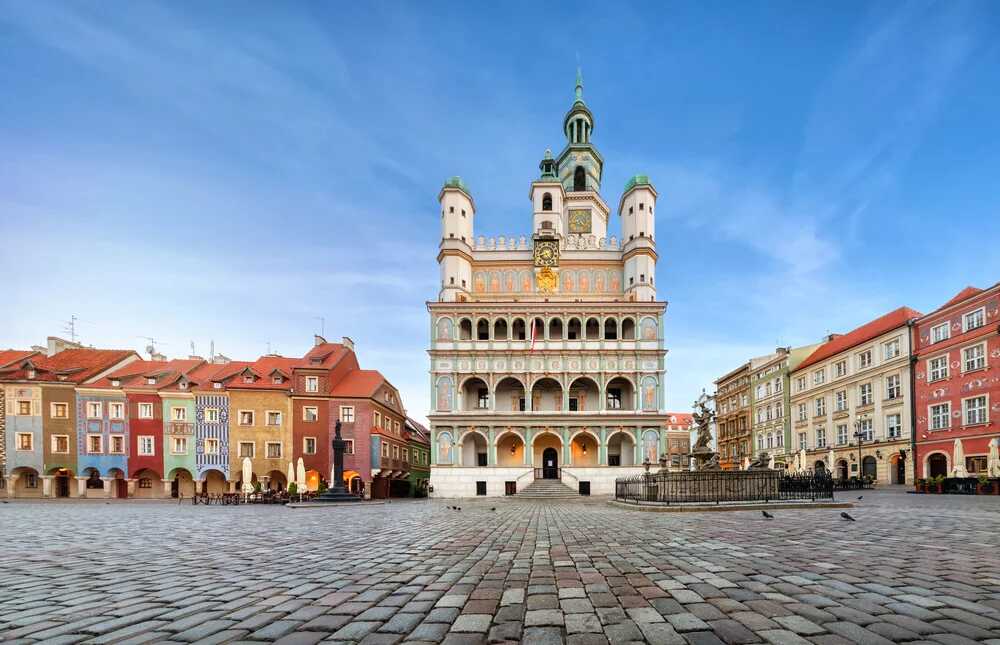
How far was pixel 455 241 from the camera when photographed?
46.2 m

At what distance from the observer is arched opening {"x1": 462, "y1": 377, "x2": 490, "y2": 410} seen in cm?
4503

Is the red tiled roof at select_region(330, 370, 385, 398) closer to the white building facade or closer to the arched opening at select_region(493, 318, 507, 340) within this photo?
the white building facade

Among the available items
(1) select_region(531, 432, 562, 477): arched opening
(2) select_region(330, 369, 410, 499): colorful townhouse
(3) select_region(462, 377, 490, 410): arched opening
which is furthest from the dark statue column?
(1) select_region(531, 432, 562, 477): arched opening

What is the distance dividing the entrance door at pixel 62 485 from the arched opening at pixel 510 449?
32.8m

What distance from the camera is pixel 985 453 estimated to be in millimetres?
31906

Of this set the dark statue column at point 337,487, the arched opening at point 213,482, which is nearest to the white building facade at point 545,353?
the dark statue column at point 337,487

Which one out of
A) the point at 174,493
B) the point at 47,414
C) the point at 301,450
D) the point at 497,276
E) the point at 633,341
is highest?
the point at 497,276

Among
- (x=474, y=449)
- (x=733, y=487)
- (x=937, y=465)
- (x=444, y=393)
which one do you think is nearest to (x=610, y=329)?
(x=444, y=393)

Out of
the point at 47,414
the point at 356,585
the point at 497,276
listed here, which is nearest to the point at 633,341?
the point at 497,276

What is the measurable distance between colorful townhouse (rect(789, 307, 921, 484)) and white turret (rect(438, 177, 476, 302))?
1162 inches

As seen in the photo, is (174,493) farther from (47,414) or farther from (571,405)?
(571,405)

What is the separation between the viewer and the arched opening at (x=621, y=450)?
42906 millimetres

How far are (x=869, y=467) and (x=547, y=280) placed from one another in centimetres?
2934

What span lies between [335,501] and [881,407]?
1563 inches
